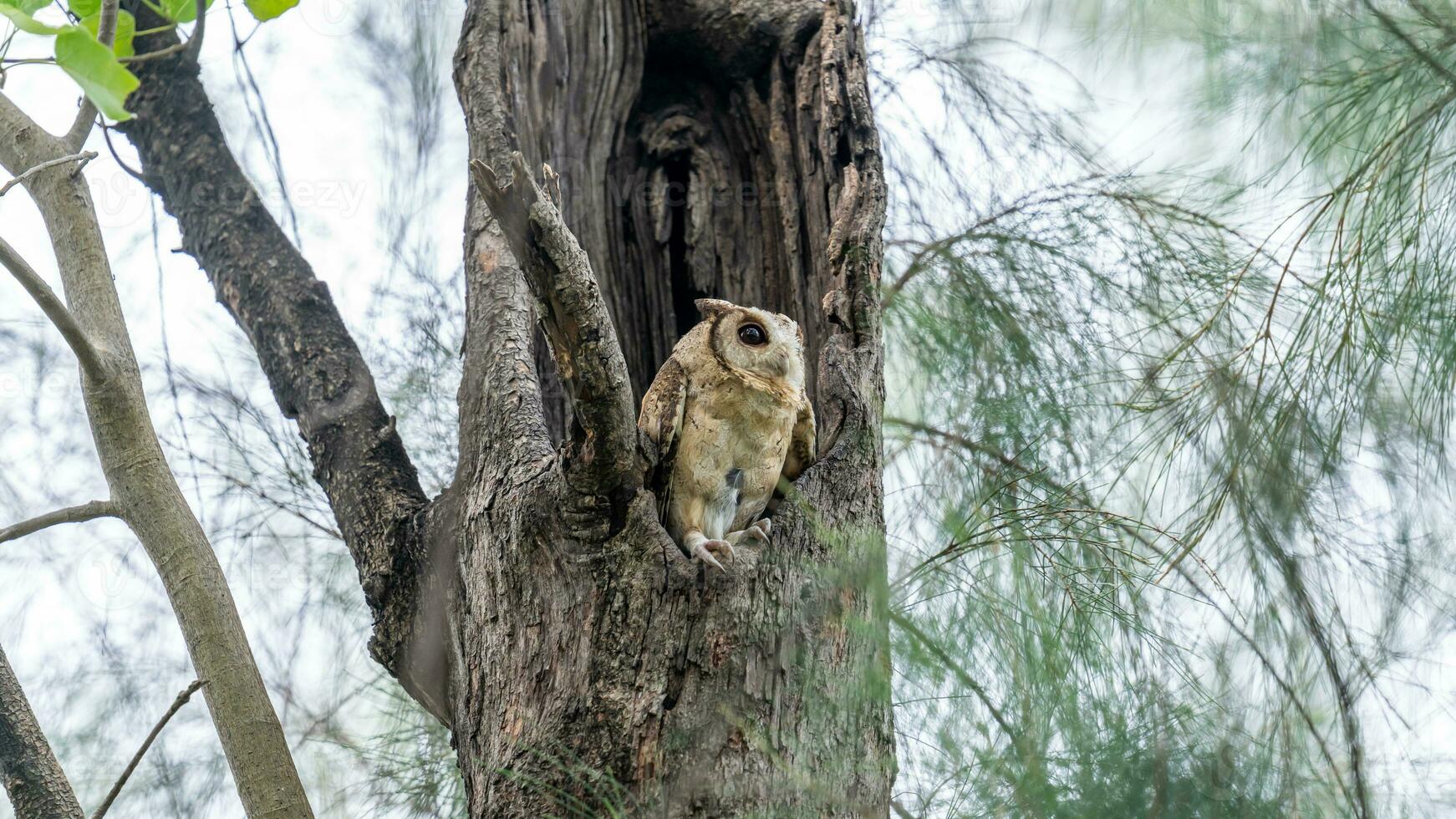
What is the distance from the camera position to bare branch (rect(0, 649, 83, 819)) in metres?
1.69

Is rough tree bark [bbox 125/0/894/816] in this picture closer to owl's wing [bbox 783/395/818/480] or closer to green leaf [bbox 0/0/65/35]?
owl's wing [bbox 783/395/818/480]

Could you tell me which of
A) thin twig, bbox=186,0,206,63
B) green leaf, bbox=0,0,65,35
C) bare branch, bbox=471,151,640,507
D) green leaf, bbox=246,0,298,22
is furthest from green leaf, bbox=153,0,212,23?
bare branch, bbox=471,151,640,507

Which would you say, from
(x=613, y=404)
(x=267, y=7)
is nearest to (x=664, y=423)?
(x=613, y=404)

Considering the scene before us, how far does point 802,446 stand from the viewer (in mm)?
2146

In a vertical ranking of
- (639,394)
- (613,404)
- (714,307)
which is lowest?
(613,404)

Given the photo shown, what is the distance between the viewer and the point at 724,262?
2.67m

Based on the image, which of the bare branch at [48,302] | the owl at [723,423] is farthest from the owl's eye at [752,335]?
the bare branch at [48,302]

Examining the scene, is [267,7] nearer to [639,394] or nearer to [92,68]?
[92,68]

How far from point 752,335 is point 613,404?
0.57 m

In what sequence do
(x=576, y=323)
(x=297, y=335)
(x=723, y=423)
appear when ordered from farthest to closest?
1. (x=297, y=335)
2. (x=723, y=423)
3. (x=576, y=323)

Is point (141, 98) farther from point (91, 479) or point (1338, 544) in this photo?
point (1338, 544)

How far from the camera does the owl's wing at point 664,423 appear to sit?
6.51ft

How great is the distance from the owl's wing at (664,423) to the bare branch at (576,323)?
30 centimetres

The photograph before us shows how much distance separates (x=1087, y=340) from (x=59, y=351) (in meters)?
2.81
